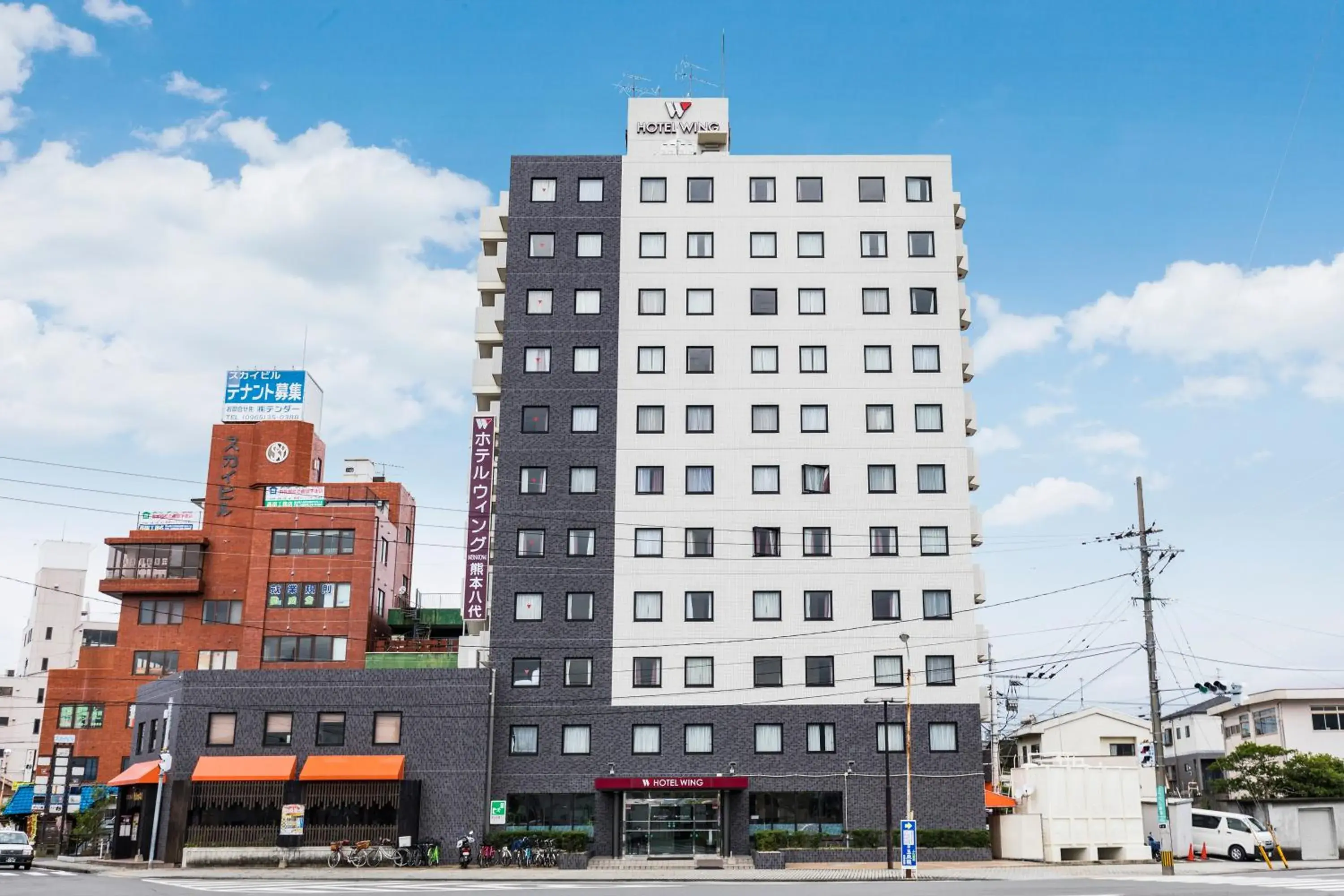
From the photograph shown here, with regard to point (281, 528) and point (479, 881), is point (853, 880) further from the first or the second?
point (281, 528)

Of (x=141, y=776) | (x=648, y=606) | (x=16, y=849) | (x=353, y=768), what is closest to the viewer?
(x=16, y=849)

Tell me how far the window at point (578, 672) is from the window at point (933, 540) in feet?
55.2

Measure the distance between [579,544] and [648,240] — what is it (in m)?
16.4

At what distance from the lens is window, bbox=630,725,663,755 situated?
5738 centimetres

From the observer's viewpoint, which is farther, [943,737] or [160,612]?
[160,612]

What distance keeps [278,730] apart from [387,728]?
491 centimetres

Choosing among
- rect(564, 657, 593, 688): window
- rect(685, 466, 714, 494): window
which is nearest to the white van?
rect(685, 466, 714, 494): window

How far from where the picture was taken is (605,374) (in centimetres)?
6206

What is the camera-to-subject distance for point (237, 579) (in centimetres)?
8238

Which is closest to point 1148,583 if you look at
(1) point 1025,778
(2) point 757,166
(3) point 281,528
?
(1) point 1025,778

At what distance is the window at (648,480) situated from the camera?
60688 mm

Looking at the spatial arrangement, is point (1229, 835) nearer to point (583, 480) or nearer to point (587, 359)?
point (583, 480)

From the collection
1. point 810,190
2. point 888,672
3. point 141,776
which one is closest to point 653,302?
point 810,190

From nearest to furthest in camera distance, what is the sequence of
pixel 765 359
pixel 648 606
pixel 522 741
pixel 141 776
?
1. pixel 141 776
2. pixel 522 741
3. pixel 648 606
4. pixel 765 359
